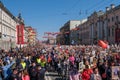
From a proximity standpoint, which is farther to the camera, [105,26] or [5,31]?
[105,26]

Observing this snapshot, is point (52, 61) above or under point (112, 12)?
under

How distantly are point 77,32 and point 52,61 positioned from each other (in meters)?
118

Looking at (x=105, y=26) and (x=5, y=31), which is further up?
(x=105, y=26)

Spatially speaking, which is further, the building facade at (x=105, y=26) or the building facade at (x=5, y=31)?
the building facade at (x=105, y=26)

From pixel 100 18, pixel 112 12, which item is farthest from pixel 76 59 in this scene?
pixel 100 18

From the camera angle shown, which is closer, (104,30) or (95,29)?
(104,30)

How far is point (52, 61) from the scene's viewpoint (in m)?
29.2

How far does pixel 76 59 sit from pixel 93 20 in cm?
8169

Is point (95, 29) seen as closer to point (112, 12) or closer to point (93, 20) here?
point (93, 20)

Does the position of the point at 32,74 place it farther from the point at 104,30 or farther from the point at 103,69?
the point at 104,30

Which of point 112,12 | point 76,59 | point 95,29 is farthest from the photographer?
point 95,29

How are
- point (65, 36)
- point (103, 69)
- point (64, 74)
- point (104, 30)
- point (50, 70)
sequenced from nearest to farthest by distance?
point (103, 69) < point (64, 74) < point (50, 70) < point (104, 30) < point (65, 36)

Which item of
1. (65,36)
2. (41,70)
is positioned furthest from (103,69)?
(65,36)

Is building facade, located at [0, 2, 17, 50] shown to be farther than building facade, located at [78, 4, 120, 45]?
No
